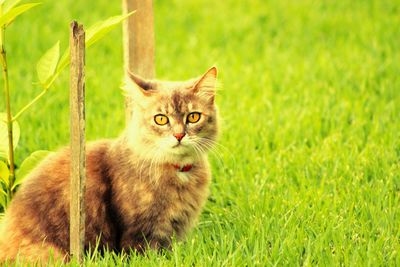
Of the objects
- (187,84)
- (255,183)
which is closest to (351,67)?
(255,183)

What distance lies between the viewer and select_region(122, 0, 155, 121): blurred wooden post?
411 centimetres

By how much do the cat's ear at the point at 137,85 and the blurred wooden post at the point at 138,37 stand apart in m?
0.31

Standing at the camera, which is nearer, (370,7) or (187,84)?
(187,84)

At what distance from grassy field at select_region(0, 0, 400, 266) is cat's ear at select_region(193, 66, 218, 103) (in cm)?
81

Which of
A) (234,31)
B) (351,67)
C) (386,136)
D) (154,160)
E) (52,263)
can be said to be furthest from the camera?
(234,31)

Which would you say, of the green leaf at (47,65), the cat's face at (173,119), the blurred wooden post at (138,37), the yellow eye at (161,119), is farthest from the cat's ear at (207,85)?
the green leaf at (47,65)

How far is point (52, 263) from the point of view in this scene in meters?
3.49

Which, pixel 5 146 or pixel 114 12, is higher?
pixel 114 12

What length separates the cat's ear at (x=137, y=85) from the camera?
3.68 m

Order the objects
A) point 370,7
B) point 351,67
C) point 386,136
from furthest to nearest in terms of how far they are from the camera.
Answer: point 370,7 → point 351,67 → point 386,136

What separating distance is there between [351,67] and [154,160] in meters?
3.62

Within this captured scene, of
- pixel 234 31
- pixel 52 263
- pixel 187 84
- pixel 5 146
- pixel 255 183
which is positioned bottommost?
pixel 52 263

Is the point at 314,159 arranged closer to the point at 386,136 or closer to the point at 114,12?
the point at 386,136

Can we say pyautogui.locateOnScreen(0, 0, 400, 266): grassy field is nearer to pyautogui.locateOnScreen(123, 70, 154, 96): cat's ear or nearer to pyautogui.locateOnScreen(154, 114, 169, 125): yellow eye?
pyautogui.locateOnScreen(154, 114, 169, 125): yellow eye
